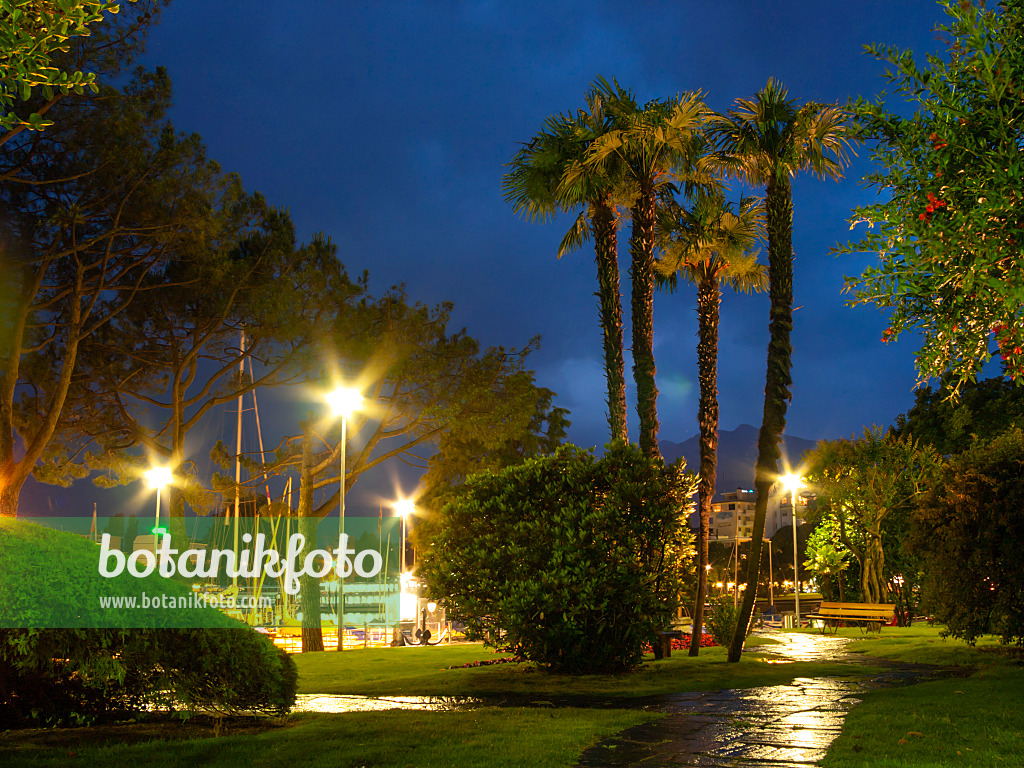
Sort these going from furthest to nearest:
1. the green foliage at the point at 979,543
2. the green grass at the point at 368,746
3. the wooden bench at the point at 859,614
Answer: the wooden bench at the point at 859,614
the green foliage at the point at 979,543
the green grass at the point at 368,746

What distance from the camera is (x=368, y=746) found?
6691 millimetres

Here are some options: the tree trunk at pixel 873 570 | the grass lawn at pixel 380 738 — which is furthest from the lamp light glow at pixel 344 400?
the tree trunk at pixel 873 570

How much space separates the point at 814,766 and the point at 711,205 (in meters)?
14.1

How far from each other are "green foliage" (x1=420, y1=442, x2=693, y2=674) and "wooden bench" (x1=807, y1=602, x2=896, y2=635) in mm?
Answer: 11760

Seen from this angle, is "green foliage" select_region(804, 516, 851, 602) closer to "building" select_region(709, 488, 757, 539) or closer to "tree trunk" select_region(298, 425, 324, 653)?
"tree trunk" select_region(298, 425, 324, 653)

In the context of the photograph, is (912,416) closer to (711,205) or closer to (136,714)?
(711,205)

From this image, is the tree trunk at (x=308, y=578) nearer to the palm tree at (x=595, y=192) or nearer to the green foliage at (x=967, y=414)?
the palm tree at (x=595, y=192)

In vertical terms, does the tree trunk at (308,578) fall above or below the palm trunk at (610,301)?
below

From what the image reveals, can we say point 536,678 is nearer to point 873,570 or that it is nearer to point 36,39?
point 36,39

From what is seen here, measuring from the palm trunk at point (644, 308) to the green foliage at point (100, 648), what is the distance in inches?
394

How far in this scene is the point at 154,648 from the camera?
7152 millimetres

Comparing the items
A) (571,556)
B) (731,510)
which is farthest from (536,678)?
(731,510)

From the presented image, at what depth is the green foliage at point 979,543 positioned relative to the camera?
41.4 feet

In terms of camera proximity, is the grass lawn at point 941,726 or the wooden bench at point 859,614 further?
the wooden bench at point 859,614
